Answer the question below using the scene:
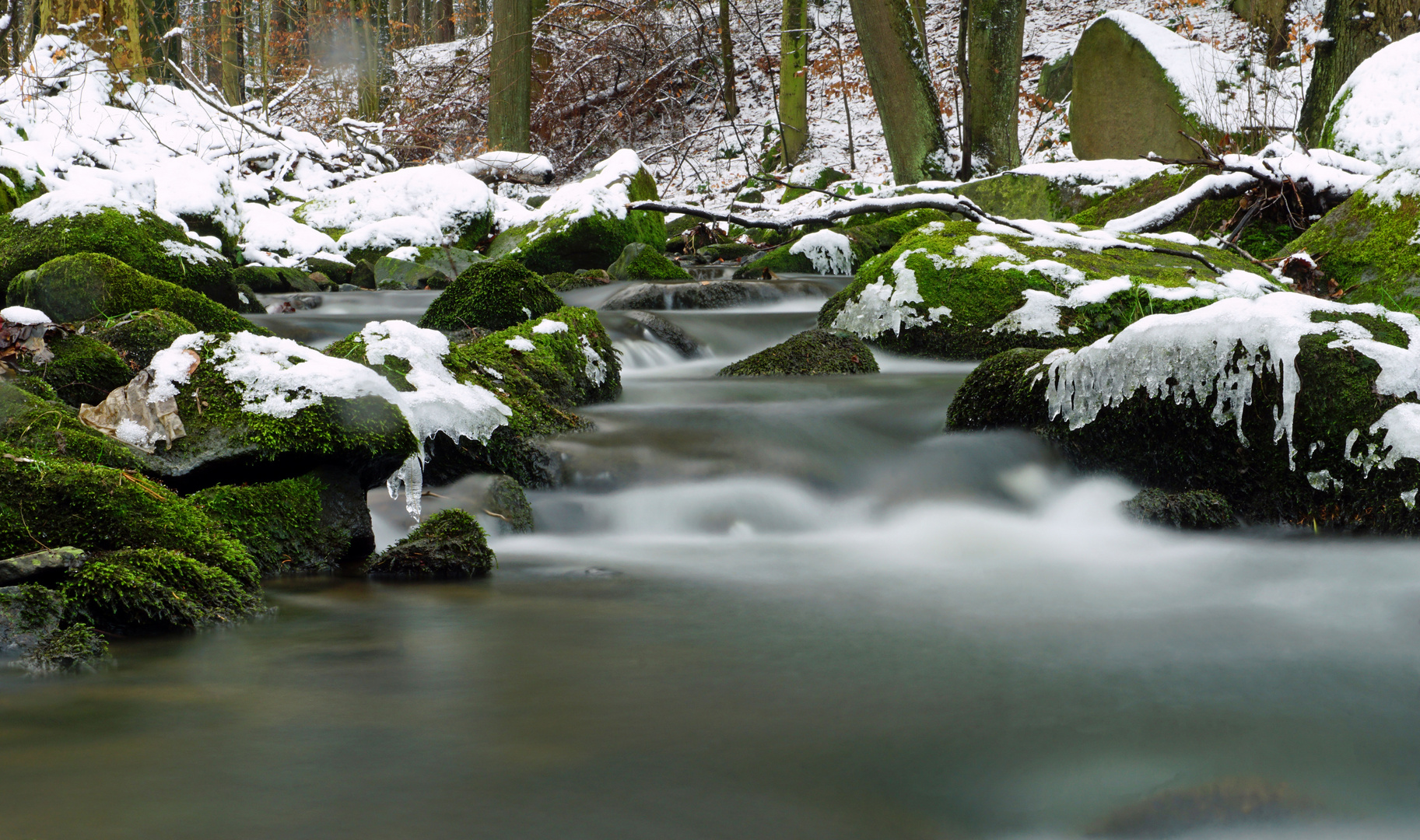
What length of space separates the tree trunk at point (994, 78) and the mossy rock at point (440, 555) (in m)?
10.1

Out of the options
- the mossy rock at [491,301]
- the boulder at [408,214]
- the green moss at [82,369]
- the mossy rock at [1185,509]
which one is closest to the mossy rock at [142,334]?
the green moss at [82,369]

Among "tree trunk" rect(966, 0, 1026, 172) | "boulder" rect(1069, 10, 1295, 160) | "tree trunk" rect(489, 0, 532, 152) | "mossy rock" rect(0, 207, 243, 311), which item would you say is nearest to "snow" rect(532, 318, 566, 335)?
"mossy rock" rect(0, 207, 243, 311)

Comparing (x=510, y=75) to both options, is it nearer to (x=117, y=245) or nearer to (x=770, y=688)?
(x=117, y=245)

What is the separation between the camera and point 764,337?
7.77 m

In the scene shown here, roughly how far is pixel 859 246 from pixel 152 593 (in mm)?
9115

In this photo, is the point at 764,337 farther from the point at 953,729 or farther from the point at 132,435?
the point at 953,729

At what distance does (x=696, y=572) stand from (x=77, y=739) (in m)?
2.03

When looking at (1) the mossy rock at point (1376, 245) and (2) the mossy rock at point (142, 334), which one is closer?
(2) the mossy rock at point (142, 334)

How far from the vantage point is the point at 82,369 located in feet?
13.7

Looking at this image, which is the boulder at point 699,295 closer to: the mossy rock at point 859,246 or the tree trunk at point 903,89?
the mossy rock at point 859,246

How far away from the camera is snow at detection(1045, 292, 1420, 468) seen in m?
3.73

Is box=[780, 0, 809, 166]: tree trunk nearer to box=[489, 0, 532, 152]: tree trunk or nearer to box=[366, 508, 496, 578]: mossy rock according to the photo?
box=[489, 0, 532, 152]: tree trunk

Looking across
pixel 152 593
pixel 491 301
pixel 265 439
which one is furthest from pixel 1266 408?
pixel 491 301

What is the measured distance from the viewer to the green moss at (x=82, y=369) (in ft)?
13.4
